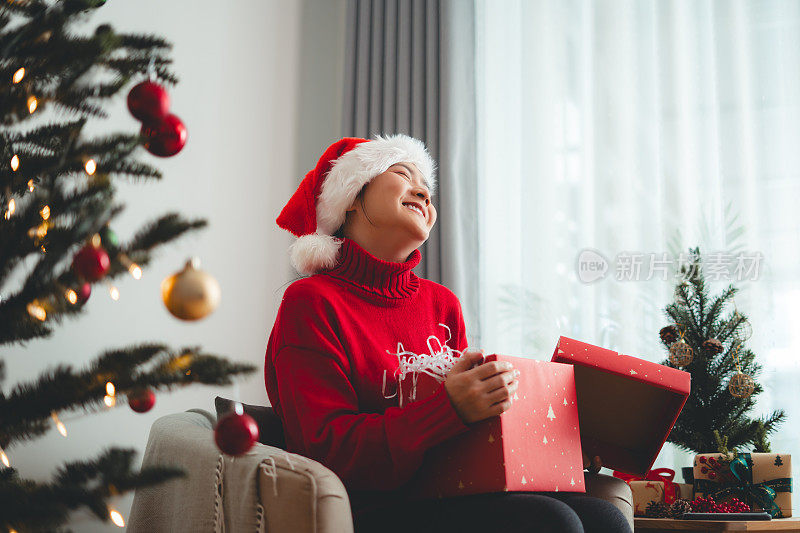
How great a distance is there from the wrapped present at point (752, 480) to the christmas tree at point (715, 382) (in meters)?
0.06

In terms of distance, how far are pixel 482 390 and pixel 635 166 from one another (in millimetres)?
1613

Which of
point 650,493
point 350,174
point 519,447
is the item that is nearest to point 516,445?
point 519,447

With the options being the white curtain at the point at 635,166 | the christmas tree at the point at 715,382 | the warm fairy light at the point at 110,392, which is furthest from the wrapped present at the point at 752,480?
the warm fairy light at the point at 110,392

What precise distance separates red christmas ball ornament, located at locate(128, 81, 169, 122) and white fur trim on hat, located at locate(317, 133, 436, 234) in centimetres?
74

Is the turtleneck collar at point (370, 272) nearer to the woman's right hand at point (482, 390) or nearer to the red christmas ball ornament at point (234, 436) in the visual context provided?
the woman's right hand at point (482, 390)

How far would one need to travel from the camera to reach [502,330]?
2416 millimetres

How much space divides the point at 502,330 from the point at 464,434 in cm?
140

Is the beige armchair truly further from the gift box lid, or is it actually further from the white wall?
the white wall

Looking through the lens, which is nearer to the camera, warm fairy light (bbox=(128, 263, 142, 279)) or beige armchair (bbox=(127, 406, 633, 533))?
warm fairy light (bbox=(128, 263, 142, 279))

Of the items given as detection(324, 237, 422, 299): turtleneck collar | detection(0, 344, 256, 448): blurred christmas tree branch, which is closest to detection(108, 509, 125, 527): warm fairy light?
detection(0, 344, 256, 448): blurred christmas tree branch

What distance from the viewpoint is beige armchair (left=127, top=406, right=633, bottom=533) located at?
0.88 metres

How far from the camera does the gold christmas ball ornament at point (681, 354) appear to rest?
5.69ft

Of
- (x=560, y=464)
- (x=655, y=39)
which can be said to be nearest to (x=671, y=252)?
(x=655, y=39)

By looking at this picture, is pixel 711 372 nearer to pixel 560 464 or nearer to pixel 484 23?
pixel 560 464
